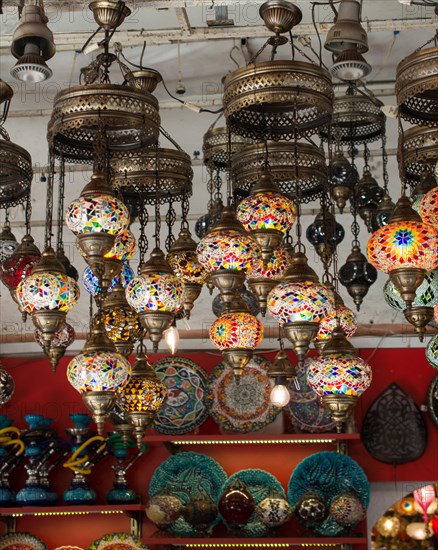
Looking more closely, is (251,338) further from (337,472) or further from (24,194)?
(337,472)

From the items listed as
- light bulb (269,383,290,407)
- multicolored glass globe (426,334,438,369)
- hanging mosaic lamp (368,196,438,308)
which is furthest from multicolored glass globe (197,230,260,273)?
light bulb (269,383,290,407)

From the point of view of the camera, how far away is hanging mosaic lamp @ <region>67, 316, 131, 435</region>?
9.57ft

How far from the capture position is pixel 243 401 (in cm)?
559

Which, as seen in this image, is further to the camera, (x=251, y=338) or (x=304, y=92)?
(x=251, y=338)

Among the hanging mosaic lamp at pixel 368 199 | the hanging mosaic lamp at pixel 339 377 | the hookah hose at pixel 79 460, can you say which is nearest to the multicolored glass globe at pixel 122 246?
the hanging mosaic lamp at pixel 339 377

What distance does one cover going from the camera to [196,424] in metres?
5.59

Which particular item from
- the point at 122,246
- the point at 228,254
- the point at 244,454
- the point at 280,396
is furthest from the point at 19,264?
the point at 244,454

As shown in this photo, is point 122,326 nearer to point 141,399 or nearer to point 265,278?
point 141,399

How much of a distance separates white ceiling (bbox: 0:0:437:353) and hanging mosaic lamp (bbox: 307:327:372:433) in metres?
1.43

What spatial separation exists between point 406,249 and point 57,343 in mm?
1528

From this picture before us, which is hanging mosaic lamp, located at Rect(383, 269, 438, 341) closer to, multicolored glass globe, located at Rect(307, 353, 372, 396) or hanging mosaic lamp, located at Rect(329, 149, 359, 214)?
multicolored glass globe, located at Rect(307, 353, 372, 396)

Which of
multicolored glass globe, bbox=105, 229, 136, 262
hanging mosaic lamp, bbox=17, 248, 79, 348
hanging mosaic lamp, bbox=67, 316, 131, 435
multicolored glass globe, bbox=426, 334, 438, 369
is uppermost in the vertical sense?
multicolored glass globe, bbox=105, 229, 136, 262

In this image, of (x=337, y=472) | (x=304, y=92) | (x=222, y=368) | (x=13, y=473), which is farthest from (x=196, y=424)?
(x=304, y=92)

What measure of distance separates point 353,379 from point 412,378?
2754 millimetres
